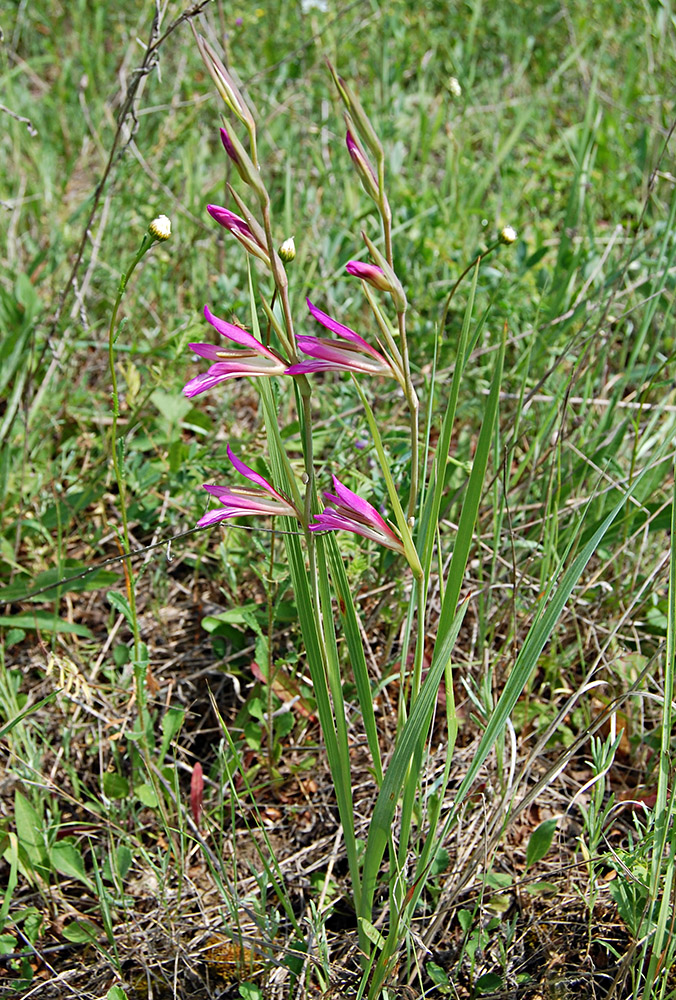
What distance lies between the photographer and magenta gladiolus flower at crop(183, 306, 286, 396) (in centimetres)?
100

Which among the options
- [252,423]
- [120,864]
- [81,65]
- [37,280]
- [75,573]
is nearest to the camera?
[120,864]

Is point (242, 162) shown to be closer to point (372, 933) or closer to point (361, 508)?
point (361, 508)

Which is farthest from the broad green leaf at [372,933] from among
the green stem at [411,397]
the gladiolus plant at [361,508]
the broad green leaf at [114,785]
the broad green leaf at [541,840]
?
the green stem at [411,397]

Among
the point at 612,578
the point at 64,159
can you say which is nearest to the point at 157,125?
the point at 64,159

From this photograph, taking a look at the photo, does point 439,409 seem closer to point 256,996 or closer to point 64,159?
point 256,996

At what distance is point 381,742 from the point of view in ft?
5.73

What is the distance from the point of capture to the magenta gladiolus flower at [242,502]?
1.06 meters

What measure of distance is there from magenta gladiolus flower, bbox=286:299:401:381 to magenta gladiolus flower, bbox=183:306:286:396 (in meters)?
0.04

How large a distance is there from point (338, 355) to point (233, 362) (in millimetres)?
126

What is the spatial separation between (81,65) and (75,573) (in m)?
3.12

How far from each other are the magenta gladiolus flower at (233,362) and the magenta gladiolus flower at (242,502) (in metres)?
0.10

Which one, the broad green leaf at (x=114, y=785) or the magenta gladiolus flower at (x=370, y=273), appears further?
the broad green leaf at (x=114, y=785)

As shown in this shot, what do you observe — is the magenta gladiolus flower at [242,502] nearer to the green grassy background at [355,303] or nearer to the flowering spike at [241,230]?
the flowering spike at [241,230]

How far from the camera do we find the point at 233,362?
101 cm
